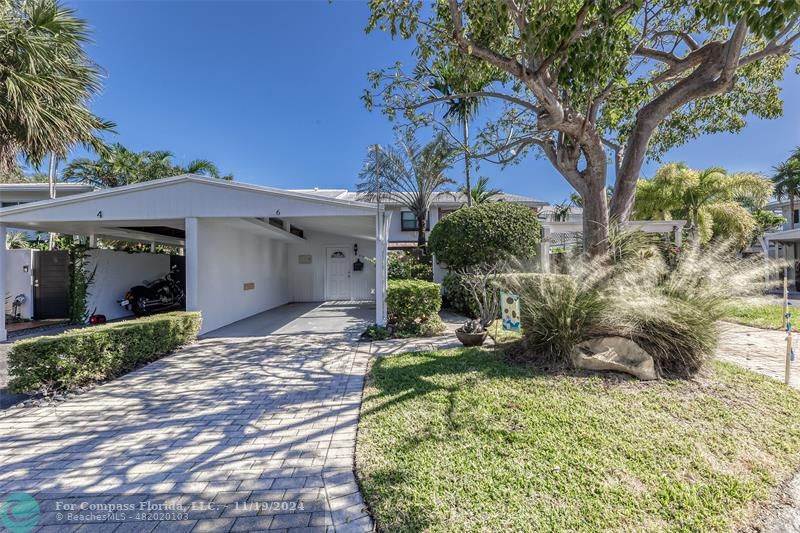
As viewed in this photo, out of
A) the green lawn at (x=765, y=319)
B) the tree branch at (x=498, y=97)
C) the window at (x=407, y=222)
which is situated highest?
the tree branch at (x=498, y=97)

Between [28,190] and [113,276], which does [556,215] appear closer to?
[113,276]

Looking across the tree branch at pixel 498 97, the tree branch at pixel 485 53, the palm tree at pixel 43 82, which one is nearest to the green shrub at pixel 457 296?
the tree branch at pixel 498 97

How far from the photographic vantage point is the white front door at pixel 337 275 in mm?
14586

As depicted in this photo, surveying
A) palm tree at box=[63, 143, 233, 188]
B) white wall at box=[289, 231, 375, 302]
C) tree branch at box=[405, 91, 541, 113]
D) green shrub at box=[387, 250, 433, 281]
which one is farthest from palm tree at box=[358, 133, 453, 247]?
palm tree at box=[63, 143, 233, 188]

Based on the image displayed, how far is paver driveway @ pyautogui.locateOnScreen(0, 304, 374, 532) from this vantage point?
2.25 metres

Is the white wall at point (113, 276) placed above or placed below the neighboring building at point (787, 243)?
below

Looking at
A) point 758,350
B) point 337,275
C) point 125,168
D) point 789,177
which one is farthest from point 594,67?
point 789,177

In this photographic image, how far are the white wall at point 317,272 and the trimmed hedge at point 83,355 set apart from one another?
28.3 feet

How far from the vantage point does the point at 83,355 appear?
452 centimetres

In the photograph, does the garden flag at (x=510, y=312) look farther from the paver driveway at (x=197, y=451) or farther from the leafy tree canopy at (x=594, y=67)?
the paver driveway at (x=197, y=451)

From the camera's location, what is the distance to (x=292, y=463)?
280 cm

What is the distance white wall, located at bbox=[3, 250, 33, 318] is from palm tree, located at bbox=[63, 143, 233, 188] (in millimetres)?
A: 8542

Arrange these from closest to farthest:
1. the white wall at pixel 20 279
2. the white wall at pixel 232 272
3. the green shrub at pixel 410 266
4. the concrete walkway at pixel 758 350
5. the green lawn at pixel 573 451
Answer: the green lawn at pixel 573 451, the concrete walkway at pixel 758 350, the white wall at pixel 232 272, the white wall at pixel 20 279, the green shrub at pixel 410 266

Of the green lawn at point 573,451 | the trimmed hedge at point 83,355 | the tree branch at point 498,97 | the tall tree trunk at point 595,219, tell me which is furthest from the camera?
the tall tree trunk at point 595,219
